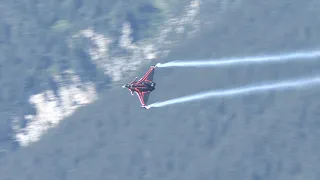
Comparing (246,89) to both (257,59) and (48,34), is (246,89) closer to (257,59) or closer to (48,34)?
(257,59)

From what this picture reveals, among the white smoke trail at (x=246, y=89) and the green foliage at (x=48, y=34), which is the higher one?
the green foliage at (x=48, y=34)

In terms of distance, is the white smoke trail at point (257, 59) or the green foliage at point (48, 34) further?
the green foliage at point (48, 34)

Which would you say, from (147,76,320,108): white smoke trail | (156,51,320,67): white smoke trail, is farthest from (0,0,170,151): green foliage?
(147,76,320,108): white smoke trail

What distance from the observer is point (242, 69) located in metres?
109

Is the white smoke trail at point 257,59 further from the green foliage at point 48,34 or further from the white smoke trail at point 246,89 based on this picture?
the green foliage at point 48,34

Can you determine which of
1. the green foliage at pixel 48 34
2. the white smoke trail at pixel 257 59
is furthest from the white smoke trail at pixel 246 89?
the green foliage at pixel 48 34

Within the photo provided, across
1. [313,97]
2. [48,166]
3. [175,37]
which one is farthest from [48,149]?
[313,97]

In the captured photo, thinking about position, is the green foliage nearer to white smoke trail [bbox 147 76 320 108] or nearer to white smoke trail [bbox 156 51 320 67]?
white smoke trail [bbox 156 51 320 67]

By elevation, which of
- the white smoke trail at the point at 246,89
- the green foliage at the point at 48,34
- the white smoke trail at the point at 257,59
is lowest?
the white smoke trail at the point at 246,89

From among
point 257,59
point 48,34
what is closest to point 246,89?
point 257,59

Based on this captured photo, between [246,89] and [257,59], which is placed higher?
[257,59]

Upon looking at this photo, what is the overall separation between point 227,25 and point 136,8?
461 inches

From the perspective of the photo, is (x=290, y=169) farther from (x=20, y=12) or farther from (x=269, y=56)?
(x=20, y=12)

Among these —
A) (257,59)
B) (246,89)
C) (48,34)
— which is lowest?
(246,89)
